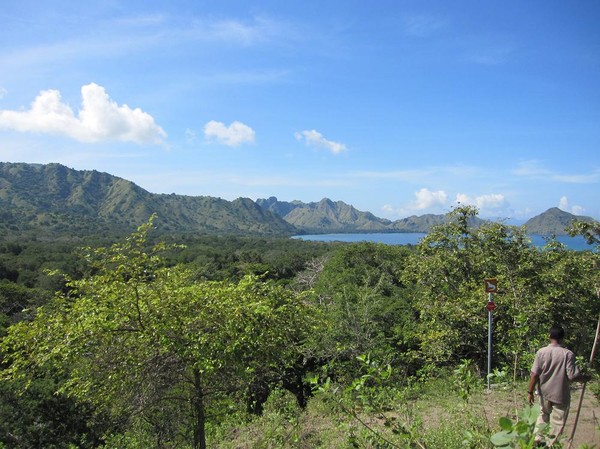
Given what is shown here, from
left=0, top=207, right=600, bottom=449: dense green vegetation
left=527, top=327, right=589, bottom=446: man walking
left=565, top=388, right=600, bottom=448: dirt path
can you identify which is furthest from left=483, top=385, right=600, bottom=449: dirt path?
left=527, top=327, right=589, bottom=446: man walking

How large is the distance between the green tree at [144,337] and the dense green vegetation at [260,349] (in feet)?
0.10

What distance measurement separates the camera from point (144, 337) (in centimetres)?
622

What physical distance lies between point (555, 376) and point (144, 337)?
18.4 feet

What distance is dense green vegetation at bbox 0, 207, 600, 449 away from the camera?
19.7 feet

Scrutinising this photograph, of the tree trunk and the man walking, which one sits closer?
the man walking

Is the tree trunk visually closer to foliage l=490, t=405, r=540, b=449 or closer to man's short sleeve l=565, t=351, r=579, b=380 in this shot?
man's short sleeve l=565, t=351, r=579, b=380

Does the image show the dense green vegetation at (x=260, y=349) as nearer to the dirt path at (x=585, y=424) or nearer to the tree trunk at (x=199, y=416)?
the tree trunk at (x=199, y=416)

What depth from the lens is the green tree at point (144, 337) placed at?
20.4 feet

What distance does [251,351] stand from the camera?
6.57 m

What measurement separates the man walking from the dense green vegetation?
41 centimetres

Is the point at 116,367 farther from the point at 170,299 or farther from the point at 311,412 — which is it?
the point at 311,412

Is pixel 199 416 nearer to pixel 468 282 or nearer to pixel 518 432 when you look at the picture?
pixel 518 432

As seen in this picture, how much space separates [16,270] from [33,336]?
63.2 metres

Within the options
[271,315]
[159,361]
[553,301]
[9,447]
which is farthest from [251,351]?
[553,301]
